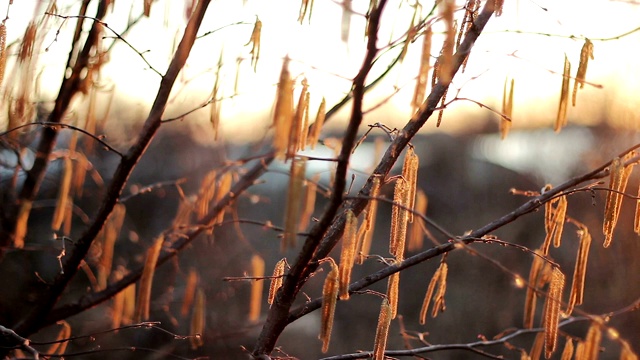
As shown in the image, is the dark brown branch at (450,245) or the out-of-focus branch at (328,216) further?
the dark brown branch at (450,245)

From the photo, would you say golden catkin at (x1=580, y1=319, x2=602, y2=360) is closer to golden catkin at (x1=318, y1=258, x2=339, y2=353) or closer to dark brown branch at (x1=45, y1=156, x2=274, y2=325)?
golden catkin at (x1=318, y1=258, x2=339, y2=353)

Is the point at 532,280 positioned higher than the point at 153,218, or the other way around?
the point at 532,280

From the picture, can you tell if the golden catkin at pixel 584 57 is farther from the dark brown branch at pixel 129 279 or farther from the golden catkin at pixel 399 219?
the dark brown branch at pixel 129 279

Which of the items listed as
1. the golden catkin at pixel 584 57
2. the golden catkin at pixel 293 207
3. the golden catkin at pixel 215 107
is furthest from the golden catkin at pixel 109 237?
the golden catkin at pixel 584 57

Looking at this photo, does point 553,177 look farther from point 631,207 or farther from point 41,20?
point 41,20

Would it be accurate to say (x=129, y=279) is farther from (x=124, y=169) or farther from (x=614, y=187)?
(x=614, y=187)

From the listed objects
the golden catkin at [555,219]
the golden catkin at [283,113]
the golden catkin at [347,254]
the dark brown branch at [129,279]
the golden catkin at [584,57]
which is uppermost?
the golden catkin at [584,57]

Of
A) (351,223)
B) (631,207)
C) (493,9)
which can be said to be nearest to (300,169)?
(351,223)

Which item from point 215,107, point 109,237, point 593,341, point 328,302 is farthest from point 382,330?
point 109,237
